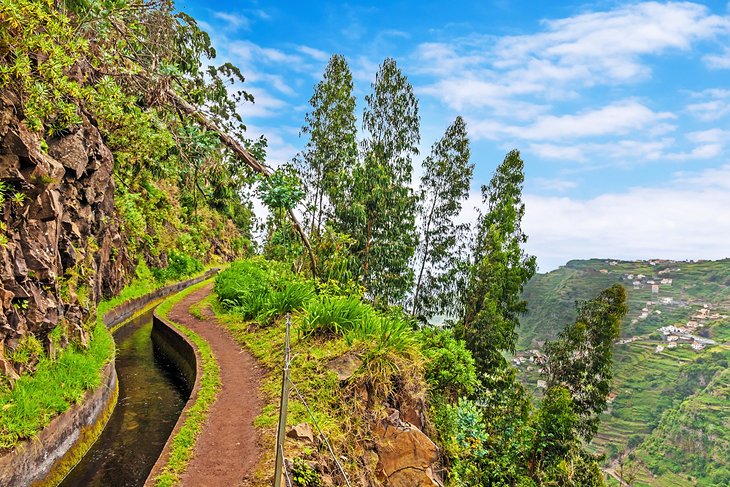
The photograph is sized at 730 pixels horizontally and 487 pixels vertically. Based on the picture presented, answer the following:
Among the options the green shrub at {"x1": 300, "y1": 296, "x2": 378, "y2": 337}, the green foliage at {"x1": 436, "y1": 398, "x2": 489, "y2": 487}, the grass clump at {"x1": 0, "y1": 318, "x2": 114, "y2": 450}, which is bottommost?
the green foliage at {"x1": 436, "y1": 398, "x2": 489, "y2": 487}

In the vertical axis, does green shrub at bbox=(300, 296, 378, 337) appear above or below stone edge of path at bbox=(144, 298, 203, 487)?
above

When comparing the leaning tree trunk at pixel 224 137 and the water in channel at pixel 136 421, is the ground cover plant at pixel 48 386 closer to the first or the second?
the water in channel at pixel 136 421

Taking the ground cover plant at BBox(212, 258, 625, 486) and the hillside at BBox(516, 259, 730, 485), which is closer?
the ground cover plant at BBox(212, 258, 625, 486)

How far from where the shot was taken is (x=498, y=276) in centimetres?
2142

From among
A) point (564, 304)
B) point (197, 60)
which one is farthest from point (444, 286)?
point (564, 304)

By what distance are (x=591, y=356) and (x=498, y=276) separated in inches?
276

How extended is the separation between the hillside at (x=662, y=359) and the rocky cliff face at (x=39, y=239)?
85.5ft

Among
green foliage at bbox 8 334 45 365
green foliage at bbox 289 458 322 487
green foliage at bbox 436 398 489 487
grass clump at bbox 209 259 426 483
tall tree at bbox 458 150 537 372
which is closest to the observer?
green foliage at bbox 289 458 322 487

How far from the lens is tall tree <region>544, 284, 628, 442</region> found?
22.3m

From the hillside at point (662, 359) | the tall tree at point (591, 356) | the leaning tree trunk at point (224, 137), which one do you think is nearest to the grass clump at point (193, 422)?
the leaning tree trunk at point (224, 137)

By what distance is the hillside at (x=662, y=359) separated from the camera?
61375 millimetres

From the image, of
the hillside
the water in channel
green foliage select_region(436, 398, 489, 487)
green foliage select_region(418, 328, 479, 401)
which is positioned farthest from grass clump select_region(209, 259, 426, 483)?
the hillside

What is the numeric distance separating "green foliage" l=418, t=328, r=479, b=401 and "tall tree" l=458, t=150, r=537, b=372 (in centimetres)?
1094

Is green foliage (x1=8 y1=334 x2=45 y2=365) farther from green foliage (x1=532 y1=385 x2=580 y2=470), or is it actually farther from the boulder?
green foliage (x1=532 y1=385 x2=580 y2=470)
